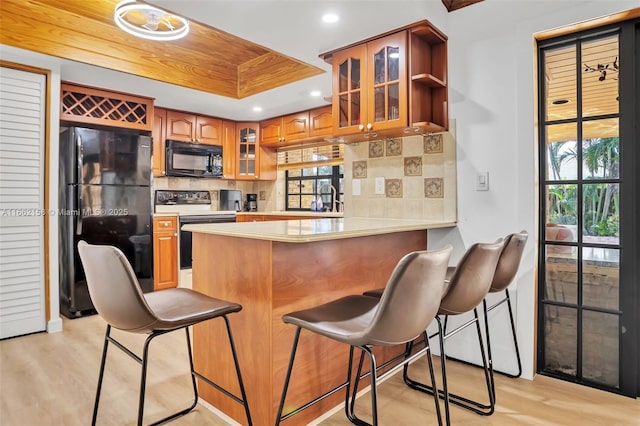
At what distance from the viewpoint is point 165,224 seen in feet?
13.8

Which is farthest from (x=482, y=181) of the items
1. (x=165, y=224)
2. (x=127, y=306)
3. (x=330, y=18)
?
(x=165, y=224)

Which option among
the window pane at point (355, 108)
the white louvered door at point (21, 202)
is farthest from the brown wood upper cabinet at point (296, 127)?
the white louvered door at point (21, 202)

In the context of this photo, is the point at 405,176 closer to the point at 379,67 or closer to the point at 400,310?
the point at 379,67

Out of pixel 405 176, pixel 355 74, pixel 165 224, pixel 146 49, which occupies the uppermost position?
pixel 146 49

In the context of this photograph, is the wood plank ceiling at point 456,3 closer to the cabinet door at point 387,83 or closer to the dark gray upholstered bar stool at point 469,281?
the cabinet door at point 387,83

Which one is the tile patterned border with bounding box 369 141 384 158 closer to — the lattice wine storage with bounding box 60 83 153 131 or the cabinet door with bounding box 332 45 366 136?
the cabinet door with bounding box 332 45 366 136

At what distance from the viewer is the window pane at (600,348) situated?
204cm

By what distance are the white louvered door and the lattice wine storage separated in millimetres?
597

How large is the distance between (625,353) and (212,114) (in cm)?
464

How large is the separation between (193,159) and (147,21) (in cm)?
207

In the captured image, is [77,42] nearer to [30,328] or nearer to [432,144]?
[30,328]

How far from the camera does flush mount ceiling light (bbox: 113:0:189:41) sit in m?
2.57

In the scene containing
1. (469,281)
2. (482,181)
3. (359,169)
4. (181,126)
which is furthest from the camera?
(181,126)

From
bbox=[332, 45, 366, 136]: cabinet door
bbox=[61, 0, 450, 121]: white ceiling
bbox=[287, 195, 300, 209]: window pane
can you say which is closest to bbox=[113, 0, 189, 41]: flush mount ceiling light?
bbox=[61, 0, 450, 121]: white ceiling
